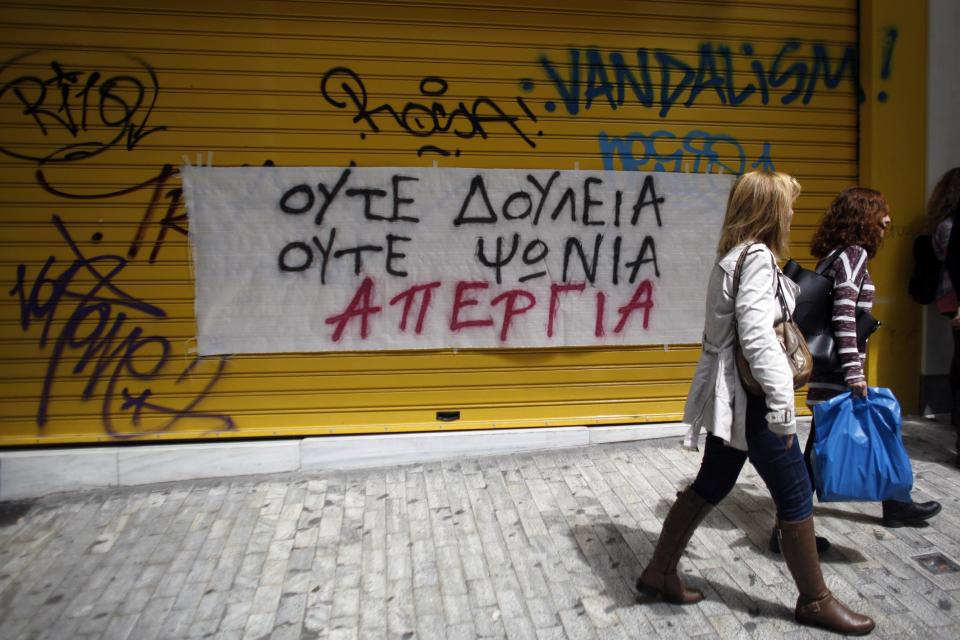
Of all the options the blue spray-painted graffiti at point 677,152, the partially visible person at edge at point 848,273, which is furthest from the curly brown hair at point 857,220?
the blue spray-painted graffiti at point 677,152

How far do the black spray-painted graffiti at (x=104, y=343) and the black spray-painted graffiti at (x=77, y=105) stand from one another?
486mm

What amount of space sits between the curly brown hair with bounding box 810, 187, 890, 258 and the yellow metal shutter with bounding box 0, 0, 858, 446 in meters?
1.66

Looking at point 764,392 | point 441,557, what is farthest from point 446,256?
point 764,392

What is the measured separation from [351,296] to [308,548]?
1.69 m

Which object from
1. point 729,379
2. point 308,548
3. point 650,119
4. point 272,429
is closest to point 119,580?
point 308,548

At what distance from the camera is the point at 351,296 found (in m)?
4.54

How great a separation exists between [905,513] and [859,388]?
91cm

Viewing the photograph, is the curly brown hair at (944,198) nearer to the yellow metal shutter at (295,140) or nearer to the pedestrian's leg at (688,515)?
the yellow metal shutter at (295,140)

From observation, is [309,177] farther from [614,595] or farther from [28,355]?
[614,595]

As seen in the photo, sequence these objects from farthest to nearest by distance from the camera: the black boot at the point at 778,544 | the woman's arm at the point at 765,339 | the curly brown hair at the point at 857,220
A: the black boot at the point at 778,544 → the curly brown hair at the point at 857,220 → the woman's arm at the point at 765,339

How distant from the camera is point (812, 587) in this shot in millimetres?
2693

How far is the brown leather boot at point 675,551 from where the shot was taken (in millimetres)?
2828

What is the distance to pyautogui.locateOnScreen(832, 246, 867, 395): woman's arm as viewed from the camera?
3.15 metres

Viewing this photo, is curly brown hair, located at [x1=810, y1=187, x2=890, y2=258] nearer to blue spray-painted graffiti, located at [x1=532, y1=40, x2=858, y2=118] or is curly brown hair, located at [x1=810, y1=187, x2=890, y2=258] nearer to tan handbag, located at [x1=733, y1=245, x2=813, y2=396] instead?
tan handbag, located at [x1=733, y1=245, x2=813, y2=396]
